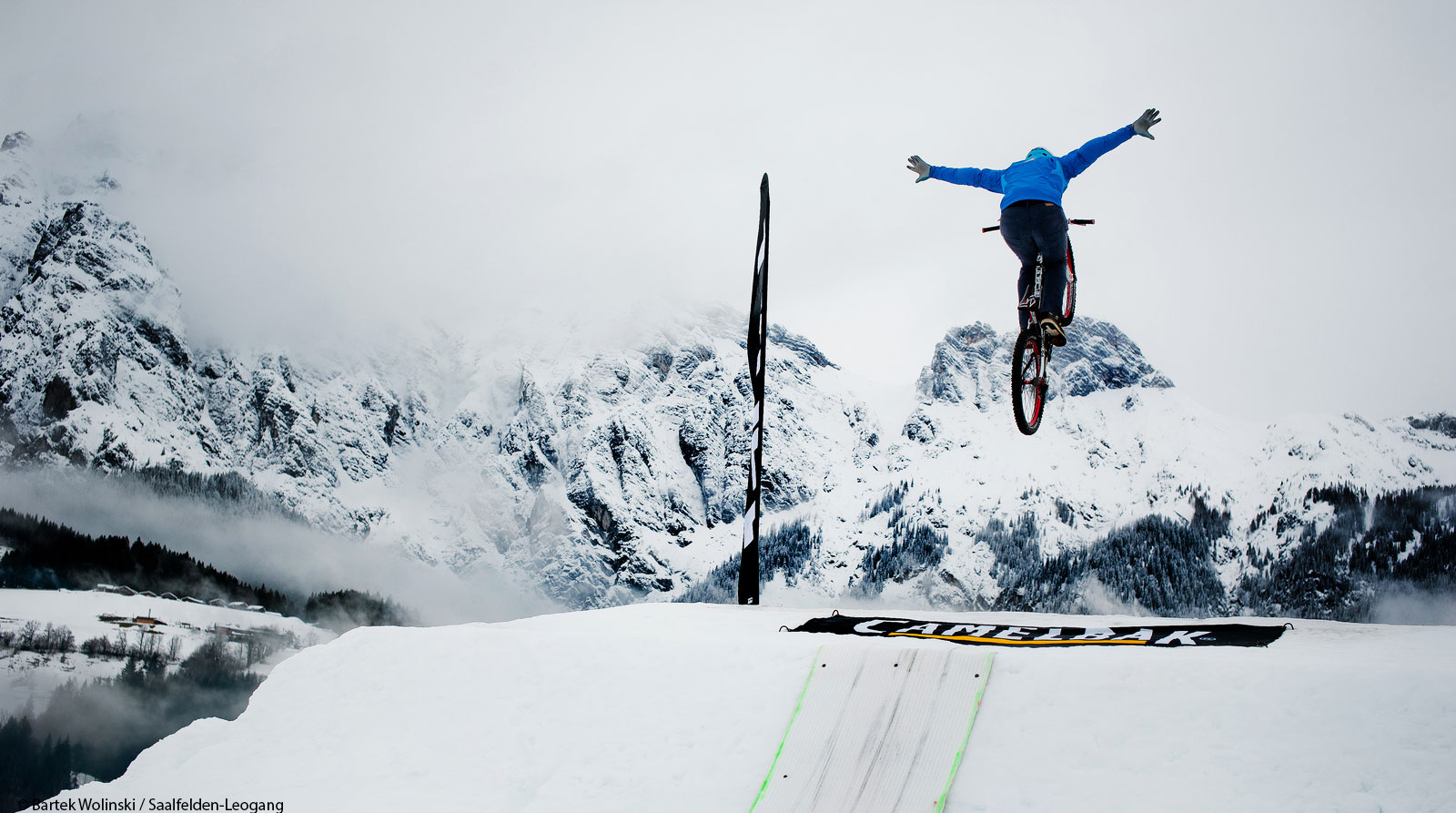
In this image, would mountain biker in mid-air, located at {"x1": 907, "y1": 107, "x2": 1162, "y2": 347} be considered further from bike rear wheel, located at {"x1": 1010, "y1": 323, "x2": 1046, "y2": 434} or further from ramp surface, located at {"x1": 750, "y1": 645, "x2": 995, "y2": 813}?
ramp surface, located at {"x1": 750, "y1": 645, "x2": 995, "y2": 813}

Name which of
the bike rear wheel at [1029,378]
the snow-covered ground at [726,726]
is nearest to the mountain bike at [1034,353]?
the bike rear wheel at [1029,378]

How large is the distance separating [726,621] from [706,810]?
358 cm

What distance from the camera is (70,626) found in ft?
522

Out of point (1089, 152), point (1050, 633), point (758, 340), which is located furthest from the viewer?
point (758, 340)

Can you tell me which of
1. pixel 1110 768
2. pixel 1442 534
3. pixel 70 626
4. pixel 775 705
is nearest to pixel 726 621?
pixel 775 705

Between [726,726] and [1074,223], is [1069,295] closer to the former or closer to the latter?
[1074,223]

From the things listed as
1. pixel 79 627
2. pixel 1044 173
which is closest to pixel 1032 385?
pixel 1044 173

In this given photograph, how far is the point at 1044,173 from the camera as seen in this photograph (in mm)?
8703

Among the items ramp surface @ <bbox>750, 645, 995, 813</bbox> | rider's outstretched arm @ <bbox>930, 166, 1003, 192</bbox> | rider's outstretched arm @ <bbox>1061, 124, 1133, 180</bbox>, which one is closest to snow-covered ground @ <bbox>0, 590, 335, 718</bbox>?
ramp surface @ <bbox>750, 645, 995, 813</bbox>

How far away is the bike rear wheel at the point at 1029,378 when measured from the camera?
30.5 feet

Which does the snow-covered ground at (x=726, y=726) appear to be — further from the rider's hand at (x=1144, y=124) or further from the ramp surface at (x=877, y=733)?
the rider's hand at (x=1144, y=124)

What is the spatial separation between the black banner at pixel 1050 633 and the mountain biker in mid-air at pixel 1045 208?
329 centimetres

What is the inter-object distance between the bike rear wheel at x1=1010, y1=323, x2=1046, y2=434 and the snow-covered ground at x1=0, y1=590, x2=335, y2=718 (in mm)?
183464

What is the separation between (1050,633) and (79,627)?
203589 millimetres
